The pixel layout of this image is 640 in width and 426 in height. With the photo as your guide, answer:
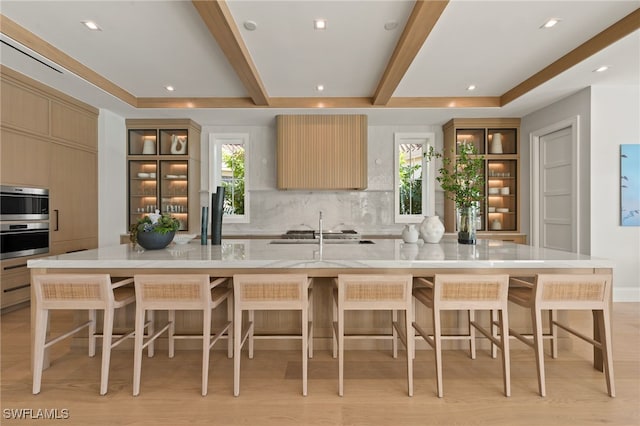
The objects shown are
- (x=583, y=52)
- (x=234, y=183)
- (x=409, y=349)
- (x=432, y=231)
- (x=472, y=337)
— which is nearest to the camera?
(x=409, y=349)

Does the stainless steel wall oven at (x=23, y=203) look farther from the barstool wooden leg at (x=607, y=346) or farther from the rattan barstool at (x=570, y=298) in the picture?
the barstool wooden leg at (x=607, y=346)

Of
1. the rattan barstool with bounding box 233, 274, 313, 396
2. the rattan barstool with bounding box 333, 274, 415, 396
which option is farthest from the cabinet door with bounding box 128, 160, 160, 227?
the rattan barstool with bounding box 333, 274, 415, 396

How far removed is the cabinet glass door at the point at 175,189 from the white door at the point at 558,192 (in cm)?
535

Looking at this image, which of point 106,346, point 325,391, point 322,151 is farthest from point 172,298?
point 322,151

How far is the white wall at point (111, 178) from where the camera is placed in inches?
186

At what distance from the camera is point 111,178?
4906 mm

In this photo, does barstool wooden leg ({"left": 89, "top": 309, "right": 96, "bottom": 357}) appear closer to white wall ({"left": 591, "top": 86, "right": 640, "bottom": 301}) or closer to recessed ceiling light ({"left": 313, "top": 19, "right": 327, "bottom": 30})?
recessed ceiling light ({"left": 313, "top": 19, "right": 327, "bottom": 30})

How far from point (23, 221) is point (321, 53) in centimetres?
366

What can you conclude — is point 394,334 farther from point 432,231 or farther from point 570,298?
point 570,298

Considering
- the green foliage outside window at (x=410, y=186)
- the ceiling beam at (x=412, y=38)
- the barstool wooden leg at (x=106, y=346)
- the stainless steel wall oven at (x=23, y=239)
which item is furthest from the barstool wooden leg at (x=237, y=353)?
the green foliage outside window at (x=410, y=186)

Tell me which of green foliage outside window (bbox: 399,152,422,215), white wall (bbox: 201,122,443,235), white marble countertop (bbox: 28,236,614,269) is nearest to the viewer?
white marble countertop (bbox: 28,236,614,269)

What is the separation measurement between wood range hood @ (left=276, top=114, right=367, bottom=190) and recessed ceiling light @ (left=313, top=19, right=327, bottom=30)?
6.88ft

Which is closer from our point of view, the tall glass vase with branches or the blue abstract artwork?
the tall glass vase with branches

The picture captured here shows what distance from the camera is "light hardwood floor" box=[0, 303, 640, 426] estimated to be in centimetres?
179
